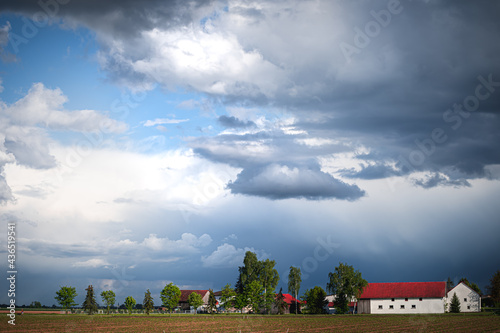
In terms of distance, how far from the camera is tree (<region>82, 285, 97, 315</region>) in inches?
4574

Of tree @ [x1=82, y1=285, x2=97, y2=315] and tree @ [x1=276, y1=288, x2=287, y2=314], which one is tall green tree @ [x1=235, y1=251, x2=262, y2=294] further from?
tree @ [x1=82, y1=285, x2=97, y2=315]

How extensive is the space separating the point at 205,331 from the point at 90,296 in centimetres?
7396

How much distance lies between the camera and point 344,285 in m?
118

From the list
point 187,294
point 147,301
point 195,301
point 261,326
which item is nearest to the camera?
point 261,326

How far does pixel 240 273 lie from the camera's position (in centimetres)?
13738

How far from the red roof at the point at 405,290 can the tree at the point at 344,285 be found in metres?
5.68

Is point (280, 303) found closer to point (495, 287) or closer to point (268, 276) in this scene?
point (268, 276)

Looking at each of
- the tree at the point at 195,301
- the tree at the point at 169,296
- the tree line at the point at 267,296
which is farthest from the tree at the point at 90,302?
the tree at the point at 195,301

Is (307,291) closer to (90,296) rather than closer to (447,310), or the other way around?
(447,310)

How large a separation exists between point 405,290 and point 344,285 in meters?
17.1

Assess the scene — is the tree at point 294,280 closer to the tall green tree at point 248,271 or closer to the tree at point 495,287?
the tall green tree at point 248,271

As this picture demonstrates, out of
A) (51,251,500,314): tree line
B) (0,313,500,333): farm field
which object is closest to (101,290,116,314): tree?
(51,251,500,314): tree line

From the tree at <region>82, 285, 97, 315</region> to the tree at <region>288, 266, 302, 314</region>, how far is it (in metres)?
53.2

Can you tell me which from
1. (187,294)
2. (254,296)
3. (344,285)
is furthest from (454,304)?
(187,294)
